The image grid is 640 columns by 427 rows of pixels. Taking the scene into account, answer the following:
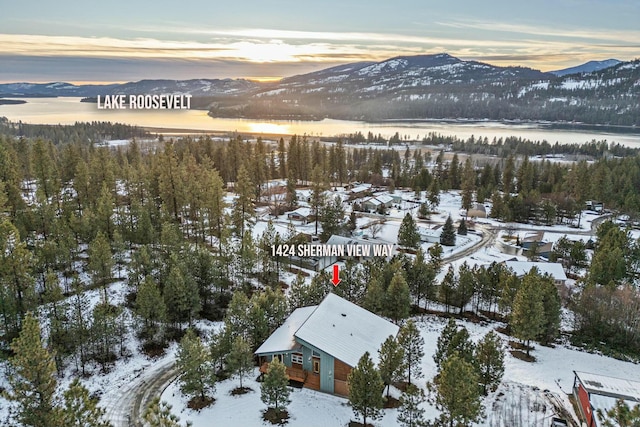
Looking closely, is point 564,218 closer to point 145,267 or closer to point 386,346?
point 386,346

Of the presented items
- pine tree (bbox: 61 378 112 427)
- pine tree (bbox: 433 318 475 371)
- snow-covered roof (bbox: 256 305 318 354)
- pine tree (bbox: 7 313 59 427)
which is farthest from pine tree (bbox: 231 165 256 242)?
pine tree (bbox: 61 378 112 427)

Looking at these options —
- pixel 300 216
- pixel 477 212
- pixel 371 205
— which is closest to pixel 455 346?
pixel 300 216

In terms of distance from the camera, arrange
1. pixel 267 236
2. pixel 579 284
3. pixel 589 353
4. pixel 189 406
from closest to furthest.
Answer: pixel 189 406 → pixel 589 353 → pixel 267 236 → pixel 579 284

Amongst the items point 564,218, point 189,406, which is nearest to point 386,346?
point 189,406

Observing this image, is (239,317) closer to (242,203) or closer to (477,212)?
(242,203)

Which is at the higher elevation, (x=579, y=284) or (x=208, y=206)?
(x=208, y=206)

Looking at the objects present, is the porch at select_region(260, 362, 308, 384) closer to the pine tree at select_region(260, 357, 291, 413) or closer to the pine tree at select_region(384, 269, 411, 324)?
the pine tree at select_region(260, 357, 291, 413)
